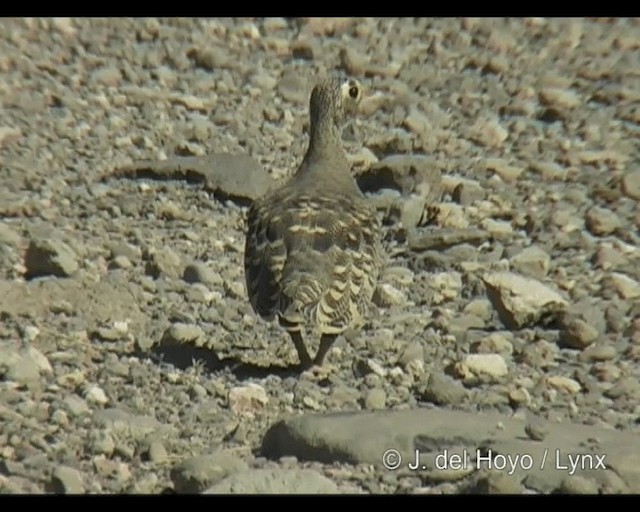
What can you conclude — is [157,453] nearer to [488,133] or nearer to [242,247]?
[242,247]

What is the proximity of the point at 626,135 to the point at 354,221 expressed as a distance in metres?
3.35

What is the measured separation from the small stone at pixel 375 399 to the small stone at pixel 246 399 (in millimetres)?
463

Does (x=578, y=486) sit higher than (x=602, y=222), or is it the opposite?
(x=602, y=222)

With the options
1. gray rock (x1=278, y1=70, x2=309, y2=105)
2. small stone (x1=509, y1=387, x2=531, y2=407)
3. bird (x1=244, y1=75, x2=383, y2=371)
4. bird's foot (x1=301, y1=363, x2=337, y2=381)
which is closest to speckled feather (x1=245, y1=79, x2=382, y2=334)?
bird (x1=244, y1=75, x2=383, y2=371)

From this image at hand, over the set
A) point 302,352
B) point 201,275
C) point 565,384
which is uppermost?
point 201,275

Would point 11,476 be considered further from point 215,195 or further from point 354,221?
point 215,195

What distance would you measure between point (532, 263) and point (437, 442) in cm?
257

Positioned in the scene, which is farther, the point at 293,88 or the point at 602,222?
the point at 293,88

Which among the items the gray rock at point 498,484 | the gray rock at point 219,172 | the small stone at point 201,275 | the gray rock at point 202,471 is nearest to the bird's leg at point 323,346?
the small stone at point 201,275

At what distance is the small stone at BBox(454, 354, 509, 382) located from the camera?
8078 mm

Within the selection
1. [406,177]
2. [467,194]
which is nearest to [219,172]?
[406,177]

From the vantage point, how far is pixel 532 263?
30.5ft

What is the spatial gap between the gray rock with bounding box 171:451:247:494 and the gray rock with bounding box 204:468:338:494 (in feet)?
0.72

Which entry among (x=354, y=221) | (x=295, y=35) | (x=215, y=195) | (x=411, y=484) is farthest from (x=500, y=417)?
(x=295, y=35)
